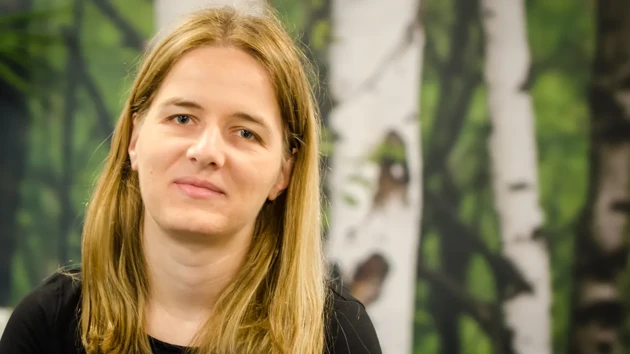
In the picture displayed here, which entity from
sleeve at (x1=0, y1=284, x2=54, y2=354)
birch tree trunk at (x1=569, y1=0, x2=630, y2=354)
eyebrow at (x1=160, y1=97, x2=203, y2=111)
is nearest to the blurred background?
birch tree trunk at (x1=569, y1=0, x2=630, y2=354)

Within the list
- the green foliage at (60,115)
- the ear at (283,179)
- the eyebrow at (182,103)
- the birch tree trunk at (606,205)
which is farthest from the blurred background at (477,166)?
the eyebrow at (182,103)

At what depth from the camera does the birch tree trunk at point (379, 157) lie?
8.02 feet

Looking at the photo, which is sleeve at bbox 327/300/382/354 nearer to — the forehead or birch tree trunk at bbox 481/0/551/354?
the forehead

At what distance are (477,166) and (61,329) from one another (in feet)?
5.16

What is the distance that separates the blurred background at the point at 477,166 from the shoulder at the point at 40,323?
1.34m

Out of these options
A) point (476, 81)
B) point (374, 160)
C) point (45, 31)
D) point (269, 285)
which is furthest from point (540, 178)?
point (45, 31)

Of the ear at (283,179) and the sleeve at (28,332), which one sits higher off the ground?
the ear at (283,179)

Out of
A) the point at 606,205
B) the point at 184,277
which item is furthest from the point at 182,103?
the point at 606,205

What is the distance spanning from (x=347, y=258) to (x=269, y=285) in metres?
1.25

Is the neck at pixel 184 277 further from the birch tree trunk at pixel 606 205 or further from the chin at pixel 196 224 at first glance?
the birch tree trunk at pixel 606 205

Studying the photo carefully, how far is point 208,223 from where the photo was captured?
3.61 feet

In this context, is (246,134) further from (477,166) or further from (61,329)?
(477,166)

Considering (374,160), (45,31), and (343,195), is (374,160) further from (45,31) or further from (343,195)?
(45,31)

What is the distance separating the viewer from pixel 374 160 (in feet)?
8.10
